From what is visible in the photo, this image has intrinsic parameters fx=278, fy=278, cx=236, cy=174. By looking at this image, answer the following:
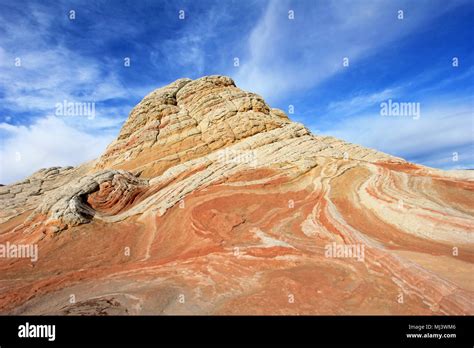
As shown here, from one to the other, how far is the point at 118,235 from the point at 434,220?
696 inches

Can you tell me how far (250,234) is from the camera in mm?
15328

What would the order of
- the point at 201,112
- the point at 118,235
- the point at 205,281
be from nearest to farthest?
the point at 205,281 < the point at 118,235 < the point at 201,112

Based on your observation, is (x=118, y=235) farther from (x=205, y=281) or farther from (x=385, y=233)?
(x=385, y=233)

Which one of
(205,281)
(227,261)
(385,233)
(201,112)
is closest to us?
(205,281)

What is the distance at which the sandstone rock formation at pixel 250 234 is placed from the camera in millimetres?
8836

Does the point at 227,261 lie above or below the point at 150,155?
below

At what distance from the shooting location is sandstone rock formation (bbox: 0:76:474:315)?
29.0 ft

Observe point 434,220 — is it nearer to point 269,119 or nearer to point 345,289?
point 345,289

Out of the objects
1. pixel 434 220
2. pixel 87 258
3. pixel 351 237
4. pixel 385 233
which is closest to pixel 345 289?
pixel 351 237

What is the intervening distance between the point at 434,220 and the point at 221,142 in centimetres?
2068

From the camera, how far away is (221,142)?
29.6 m

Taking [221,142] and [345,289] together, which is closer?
[345,289]

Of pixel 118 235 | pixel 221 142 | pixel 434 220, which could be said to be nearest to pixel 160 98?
pixel 221 142
